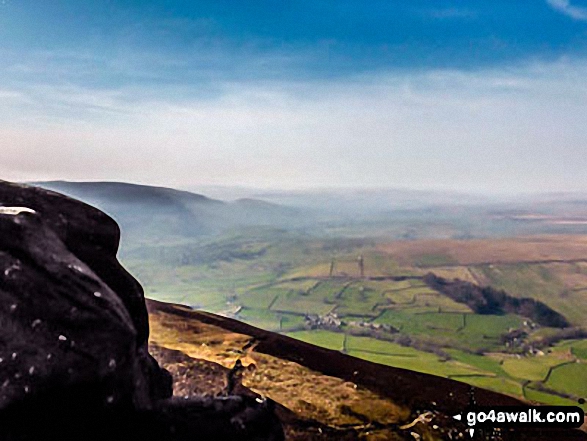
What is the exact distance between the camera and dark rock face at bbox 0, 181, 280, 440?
1350 centimetres

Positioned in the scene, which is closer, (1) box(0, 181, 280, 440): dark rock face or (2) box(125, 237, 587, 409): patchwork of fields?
(1) box(0, 181, 280, 440): dark rock face

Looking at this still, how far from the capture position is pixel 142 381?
646 inches

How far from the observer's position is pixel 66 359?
13797 millimetres

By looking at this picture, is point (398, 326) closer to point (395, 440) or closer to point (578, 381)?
point (578, 381)

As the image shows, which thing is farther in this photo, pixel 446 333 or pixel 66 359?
pixel 446 333

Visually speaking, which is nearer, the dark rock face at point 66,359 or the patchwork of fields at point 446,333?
the dark rock face at point 66,359

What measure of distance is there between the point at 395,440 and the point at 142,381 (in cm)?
1189

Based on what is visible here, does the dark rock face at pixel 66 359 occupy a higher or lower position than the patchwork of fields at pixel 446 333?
higher

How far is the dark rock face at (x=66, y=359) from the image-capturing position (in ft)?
44.3

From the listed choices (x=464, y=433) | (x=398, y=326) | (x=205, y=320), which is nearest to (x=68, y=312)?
(x=464, y=433)

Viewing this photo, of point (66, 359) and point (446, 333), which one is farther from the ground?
point (66, 359)

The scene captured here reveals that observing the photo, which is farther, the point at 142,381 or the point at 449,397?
the point at 449,397

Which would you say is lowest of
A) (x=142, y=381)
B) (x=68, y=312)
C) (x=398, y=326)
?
(x=398, y=326)

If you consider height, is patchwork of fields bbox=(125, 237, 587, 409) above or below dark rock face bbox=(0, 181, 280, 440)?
below
